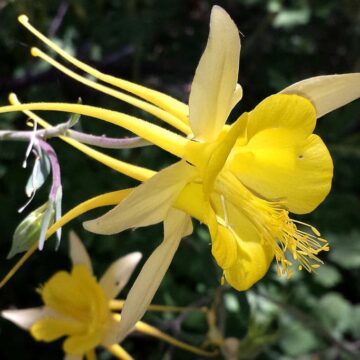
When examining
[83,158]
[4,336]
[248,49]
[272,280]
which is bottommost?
[4,336]

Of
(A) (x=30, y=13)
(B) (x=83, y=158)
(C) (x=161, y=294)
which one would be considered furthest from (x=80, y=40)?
(C) (x=161, y=294)

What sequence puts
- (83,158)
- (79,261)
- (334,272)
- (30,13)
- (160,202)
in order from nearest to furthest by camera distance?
(160,202) → (79,261) → (83,158) → (30,13) → (334,272)

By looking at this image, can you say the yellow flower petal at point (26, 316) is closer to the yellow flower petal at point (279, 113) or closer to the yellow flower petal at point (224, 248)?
the yellow flower petal at point (224, 248)

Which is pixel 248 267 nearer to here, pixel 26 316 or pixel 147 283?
pixel 147 283

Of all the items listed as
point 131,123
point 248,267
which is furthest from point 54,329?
point 131,123

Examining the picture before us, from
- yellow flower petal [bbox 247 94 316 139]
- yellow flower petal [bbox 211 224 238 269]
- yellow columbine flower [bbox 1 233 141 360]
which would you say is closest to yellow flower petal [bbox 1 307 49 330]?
yellow columbine flower [bbox 1 233 141 360]

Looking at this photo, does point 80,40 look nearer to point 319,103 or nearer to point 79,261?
point 79,261

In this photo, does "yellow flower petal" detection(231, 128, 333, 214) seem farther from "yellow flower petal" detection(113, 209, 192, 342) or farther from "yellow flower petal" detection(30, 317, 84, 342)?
"yellow flower petal" detection(30, 317, 84, 342)
